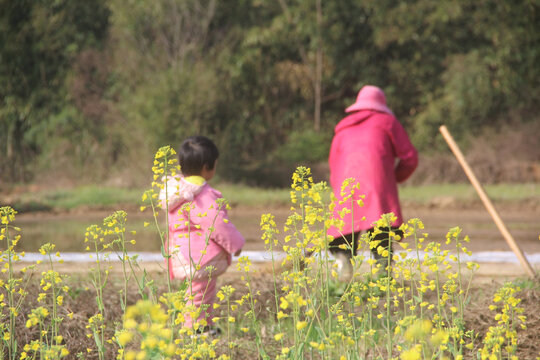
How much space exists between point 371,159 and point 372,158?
0.04ft

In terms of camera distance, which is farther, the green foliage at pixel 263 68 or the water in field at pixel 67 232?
the green foliage at pixel 263 68

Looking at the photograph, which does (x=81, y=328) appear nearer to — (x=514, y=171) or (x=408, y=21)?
(x=514, y=171)

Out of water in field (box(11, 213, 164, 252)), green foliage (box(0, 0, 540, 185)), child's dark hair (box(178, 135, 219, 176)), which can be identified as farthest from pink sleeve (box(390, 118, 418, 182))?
green foliage (box(0, 0, 540, 185))

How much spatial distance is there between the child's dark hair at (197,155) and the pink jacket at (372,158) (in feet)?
4.61

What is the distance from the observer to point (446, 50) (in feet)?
74.0

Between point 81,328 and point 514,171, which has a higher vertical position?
point 514,171

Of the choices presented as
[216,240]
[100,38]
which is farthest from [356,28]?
[216,240]

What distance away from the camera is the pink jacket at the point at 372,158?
5254 mm

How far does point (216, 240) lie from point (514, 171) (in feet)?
50.5

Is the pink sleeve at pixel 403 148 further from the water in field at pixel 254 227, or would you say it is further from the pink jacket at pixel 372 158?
the water in field at pixel 254 227

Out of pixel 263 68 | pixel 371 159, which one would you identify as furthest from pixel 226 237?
pixel 263 68

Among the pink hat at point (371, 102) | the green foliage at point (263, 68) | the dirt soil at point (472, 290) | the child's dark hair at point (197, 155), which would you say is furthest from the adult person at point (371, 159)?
the green foliage at point (263, 68)

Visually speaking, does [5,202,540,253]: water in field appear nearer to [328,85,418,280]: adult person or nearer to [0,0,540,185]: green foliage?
[328,85,418,280]: adult person

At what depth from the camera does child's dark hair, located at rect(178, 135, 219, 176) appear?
13.2 ft
